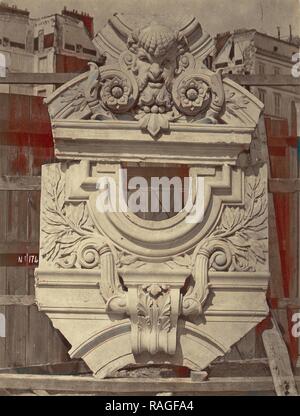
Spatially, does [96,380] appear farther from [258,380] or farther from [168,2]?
[168,2]

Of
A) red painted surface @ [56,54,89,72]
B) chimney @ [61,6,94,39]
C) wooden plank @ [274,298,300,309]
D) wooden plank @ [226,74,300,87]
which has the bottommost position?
wooden plank @ [274,298,300,309]

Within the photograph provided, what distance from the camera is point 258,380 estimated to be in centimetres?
424

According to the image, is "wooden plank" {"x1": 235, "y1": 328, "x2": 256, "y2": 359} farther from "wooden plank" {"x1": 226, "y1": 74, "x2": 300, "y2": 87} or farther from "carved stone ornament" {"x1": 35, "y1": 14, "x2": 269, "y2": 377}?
"wooden plank" {"x1": 226, "y1": 74, "x2": 300, "y2": 87}

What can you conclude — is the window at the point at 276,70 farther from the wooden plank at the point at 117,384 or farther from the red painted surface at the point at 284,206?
the wooden plank at the point at 117,384

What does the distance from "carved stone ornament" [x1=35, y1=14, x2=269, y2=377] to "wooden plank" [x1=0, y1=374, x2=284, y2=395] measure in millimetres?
86

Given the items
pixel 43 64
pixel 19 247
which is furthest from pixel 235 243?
pixel 43 64

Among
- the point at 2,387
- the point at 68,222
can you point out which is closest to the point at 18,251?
the point at 68,222

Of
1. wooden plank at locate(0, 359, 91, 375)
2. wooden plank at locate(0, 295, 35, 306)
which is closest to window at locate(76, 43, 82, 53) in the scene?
wooden plank at locate(0, 295, 35, 306)

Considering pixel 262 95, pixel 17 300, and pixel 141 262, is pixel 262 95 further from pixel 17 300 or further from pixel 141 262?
pixel 17 300

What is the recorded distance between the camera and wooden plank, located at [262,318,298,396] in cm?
426

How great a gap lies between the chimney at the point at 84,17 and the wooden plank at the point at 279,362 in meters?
1.73

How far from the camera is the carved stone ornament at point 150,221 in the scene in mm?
4133

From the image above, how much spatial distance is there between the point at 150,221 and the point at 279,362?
979 millimetres

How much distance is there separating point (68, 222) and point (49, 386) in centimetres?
82
